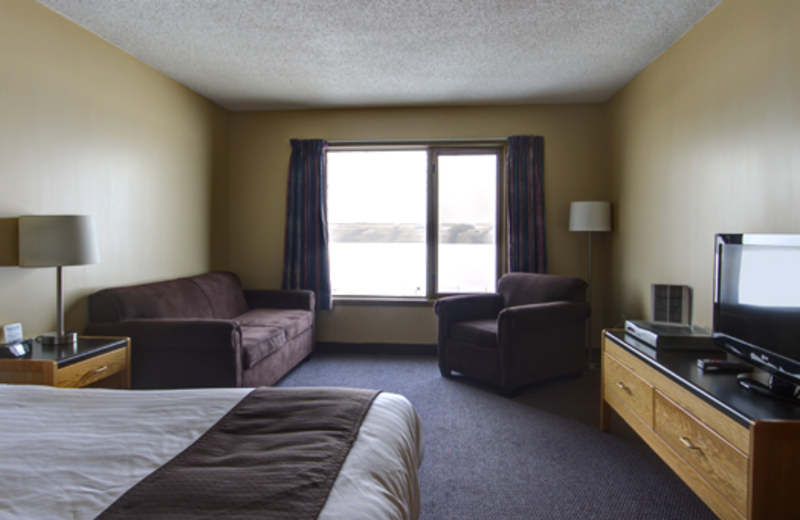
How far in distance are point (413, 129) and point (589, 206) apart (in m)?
1.88

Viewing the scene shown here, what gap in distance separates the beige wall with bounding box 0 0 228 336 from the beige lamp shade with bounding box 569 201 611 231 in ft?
11.7

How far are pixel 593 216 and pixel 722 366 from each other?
2310 millimetres

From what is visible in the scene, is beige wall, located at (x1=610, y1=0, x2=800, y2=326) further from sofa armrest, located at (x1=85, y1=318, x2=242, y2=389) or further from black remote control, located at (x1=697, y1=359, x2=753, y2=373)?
sofa armrest, located at (x1=85, y1=318, x2=242, y2=389)

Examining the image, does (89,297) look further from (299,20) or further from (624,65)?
(624,65)

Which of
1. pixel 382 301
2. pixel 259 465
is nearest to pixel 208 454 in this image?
pixel 259 465

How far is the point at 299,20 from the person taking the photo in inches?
111

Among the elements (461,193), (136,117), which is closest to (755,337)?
(461,193)

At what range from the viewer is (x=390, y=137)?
185 inches

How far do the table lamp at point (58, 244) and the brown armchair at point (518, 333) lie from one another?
255cm

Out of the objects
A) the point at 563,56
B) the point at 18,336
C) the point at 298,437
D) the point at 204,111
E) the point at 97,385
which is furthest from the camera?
the point at 204,111

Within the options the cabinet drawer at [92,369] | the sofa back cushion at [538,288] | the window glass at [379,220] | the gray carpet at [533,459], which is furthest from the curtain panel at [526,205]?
the cabinet drawer at [92,369]

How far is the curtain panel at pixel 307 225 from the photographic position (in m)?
Answer: 4.69

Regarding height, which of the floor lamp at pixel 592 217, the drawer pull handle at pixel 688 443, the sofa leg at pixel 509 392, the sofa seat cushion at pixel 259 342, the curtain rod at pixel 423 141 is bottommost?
the sofa leg at pixel 509 392

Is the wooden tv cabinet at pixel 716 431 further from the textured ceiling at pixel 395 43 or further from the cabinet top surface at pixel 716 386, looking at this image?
the textured ceiling at pixel 395 43
